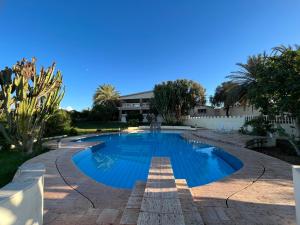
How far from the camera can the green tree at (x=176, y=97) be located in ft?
116

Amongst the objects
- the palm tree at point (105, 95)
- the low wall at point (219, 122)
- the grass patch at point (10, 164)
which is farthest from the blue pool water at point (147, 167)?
the palm tree at point (105, 95)

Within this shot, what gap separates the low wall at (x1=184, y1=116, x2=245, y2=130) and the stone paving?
662 inches

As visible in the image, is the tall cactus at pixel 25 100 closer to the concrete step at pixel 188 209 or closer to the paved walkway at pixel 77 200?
the paved walkway at pixel 77 200

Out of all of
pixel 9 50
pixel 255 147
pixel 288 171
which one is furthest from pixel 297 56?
pixel 9 50

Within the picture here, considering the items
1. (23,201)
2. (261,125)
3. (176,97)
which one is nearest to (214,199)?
(23,201)

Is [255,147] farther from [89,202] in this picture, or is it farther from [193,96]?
[193,96]

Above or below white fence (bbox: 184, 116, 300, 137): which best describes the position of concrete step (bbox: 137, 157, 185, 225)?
below

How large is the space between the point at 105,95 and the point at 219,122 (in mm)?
30048

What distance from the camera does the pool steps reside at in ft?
9.75

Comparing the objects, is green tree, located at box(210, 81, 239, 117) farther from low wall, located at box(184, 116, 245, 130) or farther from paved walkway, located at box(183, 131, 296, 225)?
paved walkway, located at box(183, 131, 296, 225)

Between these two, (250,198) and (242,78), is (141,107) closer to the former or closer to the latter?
(242,78)

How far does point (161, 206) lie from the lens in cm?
338

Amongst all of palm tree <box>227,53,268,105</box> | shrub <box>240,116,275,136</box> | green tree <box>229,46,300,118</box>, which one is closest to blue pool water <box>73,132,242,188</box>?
green tree <box>229,46,300,118</box>

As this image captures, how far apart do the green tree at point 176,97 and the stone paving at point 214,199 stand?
93.2 feet
